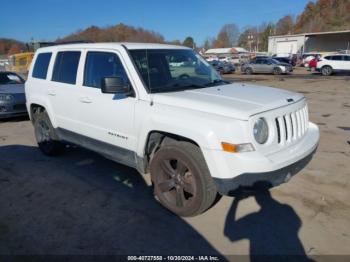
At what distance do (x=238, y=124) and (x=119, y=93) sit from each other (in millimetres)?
1587

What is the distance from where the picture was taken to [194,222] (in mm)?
3615

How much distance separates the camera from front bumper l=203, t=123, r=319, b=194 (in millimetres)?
3041

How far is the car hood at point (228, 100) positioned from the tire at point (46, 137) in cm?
287

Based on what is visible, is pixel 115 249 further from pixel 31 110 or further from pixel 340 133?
pixel 340 133

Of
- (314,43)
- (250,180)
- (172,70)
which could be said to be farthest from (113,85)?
(314,43)

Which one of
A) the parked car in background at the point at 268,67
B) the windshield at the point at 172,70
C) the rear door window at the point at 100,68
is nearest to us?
the windshield at the point at 172,70

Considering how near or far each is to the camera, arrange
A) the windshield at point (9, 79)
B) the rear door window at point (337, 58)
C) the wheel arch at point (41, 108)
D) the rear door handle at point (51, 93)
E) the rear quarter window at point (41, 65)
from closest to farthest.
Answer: the rear door handle at point (51, 93)
the wheel arch at point (41, 108)
the rear quarter window at point (41, 65)
the windshield at point (9, 79)
the rear door window at point (337, 58)

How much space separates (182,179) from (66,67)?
9.02 ft

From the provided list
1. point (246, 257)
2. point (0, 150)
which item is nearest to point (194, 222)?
point (246, 257)

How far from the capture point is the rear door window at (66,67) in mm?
4809

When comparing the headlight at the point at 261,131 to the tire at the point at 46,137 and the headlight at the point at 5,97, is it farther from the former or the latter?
the headlight at the point at 5,97

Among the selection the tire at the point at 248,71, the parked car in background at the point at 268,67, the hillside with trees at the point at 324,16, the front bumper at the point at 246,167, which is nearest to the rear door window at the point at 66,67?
the front bumper at the point at 246,167

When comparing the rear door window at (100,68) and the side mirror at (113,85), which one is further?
the rear door window at (100,68)

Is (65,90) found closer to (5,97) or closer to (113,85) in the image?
(113,85)
